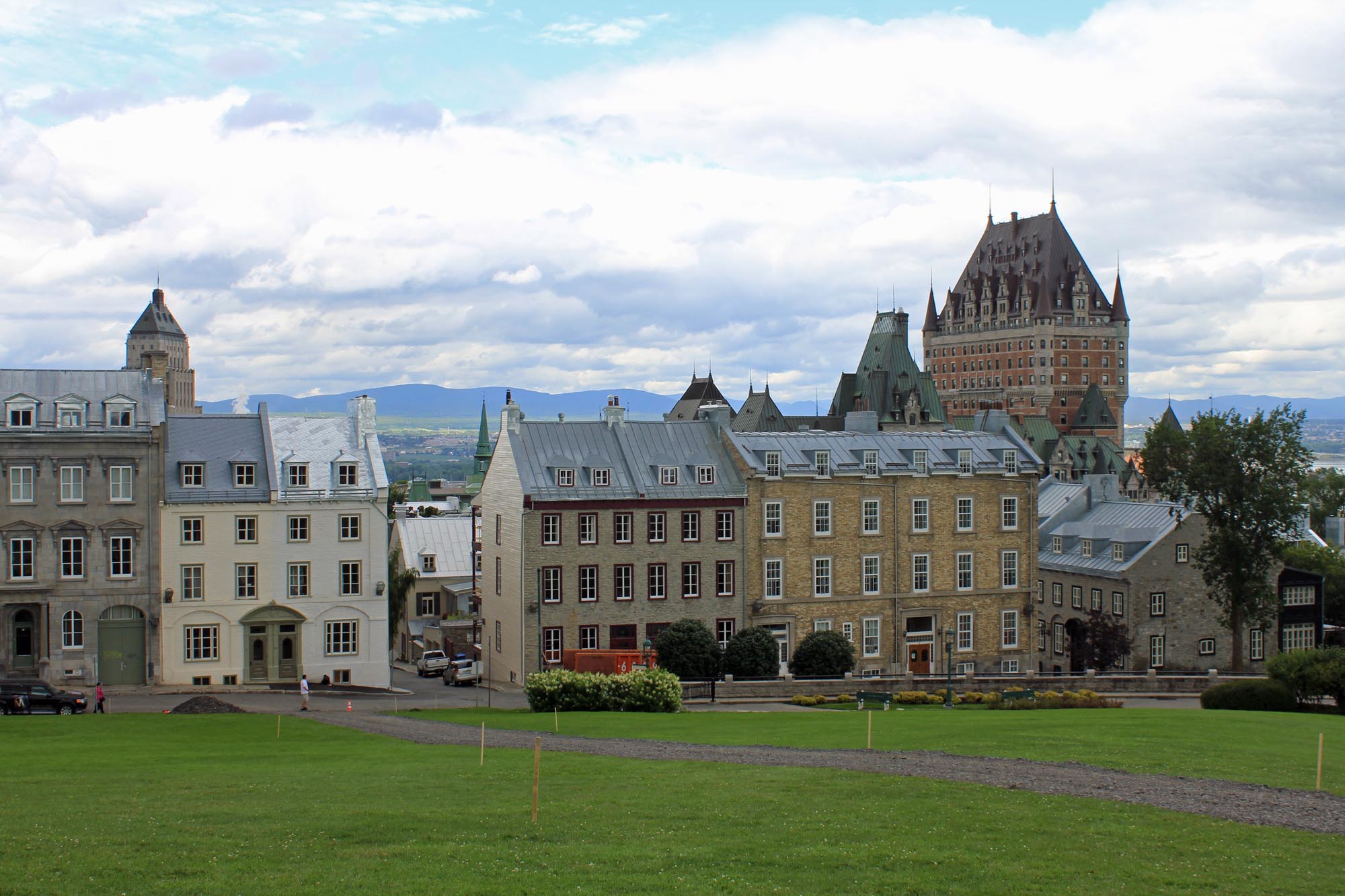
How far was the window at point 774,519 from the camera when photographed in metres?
62.8

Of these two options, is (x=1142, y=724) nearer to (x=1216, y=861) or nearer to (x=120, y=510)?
(x=1216, y=861)

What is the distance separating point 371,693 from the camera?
184 ft

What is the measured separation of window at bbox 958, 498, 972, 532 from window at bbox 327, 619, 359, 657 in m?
32.2

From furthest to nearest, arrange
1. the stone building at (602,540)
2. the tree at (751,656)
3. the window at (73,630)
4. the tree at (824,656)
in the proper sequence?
the stone building at (602,540), the tree at (824,656), the tree at (751,656), the window at (73,630)

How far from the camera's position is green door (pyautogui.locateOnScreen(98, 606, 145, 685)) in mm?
54906

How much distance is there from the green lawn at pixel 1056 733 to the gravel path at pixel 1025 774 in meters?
0.99

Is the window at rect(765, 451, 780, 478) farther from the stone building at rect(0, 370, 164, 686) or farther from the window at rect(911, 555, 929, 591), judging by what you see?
the stone building at rect(0, 370, 164, 686)

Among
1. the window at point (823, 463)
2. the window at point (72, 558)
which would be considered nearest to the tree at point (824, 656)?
the window at point (823, 463)

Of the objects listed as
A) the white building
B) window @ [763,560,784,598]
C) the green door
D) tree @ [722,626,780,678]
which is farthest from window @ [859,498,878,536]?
the green door

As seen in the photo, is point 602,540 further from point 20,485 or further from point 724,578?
point 20,485

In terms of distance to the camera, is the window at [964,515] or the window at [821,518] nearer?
the window at [821,518]

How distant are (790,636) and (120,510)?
3283cm

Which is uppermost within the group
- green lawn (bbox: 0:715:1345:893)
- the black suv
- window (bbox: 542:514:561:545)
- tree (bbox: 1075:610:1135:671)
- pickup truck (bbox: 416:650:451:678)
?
window (bbox: 542:514:561:545)

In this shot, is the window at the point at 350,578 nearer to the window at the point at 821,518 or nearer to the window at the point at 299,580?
the window at the point at 299,580
